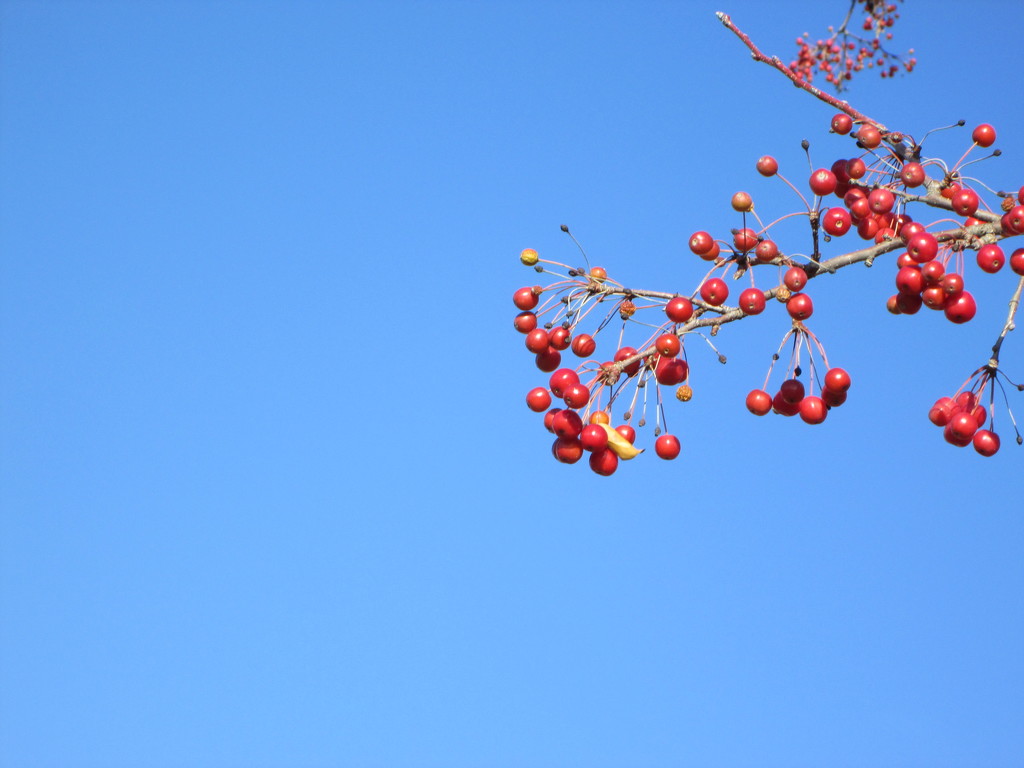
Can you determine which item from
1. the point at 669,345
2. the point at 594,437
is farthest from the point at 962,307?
the point at 594,437

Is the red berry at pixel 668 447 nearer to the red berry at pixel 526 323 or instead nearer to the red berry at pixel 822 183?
the red berry at pixel 526 323

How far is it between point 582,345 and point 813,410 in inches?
45.9

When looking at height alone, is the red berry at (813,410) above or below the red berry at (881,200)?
below

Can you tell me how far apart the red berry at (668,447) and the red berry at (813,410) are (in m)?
0.67

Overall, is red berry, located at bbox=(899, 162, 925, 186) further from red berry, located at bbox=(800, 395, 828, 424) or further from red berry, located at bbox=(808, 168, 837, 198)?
red berry, located at bbox=(800, 395, 828, 424)

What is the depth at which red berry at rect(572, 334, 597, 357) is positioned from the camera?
580 cm

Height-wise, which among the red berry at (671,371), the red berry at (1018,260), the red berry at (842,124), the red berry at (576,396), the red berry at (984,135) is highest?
the red berry at (984,135)

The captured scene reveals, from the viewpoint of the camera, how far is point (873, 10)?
13828 millimetres

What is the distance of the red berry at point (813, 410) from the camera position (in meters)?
5.66

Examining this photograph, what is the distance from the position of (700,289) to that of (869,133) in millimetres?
1129

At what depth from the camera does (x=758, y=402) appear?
5793 mm

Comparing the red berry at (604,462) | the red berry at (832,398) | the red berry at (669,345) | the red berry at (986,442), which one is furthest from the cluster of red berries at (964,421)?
the red berry at (604,462)

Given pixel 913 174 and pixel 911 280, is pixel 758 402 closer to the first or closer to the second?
pixel 911 280

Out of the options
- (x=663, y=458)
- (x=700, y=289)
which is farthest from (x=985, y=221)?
(x=663, y=458)
